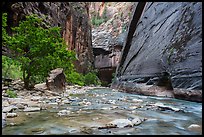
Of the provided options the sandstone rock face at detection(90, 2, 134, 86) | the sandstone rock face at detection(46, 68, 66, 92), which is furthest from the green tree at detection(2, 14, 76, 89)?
the sandstone rock face at detection(90, 2, 134, 86)

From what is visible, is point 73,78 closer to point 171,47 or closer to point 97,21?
point 171,47

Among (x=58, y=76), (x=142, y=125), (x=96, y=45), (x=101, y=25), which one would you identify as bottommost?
(x=142, y=125)

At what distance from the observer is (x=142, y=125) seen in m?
2.19

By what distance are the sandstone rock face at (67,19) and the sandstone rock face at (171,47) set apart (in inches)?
181

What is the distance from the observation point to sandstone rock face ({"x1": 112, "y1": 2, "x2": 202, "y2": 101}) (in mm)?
4746

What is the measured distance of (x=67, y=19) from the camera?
62.7 feet

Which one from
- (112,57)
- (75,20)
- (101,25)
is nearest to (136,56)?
(75,20)

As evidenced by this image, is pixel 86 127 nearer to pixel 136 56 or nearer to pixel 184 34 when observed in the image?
pixel 184 34

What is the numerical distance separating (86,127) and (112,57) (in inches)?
1004

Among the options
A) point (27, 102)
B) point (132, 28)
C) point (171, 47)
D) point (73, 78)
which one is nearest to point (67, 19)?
point (73, 78)

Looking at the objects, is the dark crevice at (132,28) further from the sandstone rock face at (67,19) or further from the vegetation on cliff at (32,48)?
the vegetation on cliff at (32,48)

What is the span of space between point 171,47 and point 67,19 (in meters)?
14.5

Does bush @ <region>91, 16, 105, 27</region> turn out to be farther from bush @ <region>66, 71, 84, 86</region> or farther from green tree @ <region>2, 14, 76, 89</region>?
green tree @ <region>2, 14, 76, 89</region>

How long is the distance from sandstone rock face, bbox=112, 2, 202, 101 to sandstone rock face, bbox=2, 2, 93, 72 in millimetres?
4589
